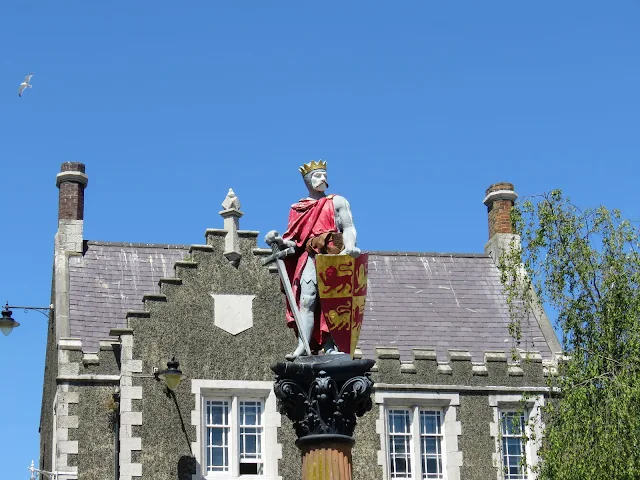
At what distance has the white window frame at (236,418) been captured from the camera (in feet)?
93.3

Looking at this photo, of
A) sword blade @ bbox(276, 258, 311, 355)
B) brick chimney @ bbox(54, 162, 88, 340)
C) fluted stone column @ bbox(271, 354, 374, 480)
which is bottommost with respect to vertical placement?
fluted stone column @ bbox(271, 354, 374, 480)

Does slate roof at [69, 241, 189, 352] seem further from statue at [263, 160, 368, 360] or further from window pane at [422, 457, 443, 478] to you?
statue at [263, 160, 368, 360]

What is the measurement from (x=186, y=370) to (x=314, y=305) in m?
13.9

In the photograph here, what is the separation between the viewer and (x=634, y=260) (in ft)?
86.7

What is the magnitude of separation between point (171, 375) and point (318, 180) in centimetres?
1239

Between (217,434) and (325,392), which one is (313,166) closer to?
(325,392)

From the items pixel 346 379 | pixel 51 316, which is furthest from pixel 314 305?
pixel 51 316

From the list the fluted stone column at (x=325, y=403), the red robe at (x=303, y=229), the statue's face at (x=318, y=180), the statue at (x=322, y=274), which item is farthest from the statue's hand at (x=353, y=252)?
the fluted stone column at (x=325, y=403)

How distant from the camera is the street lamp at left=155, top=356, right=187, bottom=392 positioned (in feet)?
89.9

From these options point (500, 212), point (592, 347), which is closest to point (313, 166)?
point (592, 347)

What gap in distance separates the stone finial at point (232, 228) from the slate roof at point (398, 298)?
10.4ft

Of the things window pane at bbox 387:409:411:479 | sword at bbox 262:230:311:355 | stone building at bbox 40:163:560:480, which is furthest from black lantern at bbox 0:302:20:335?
sword at bbox 262:230:311:355

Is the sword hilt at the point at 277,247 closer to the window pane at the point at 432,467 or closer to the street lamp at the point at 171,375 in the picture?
the street lamp at the point at 171,375

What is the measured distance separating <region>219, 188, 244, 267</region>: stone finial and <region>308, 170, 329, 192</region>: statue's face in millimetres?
13857
